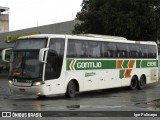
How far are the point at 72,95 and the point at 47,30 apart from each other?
28.8 m

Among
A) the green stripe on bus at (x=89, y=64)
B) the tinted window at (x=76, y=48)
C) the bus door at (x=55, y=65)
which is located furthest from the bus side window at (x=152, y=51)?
the bus door at (x=55, y=65)

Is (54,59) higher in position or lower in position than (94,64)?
higher

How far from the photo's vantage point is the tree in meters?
33.7

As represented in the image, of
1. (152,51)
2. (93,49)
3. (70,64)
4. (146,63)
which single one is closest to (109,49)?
(93,49)

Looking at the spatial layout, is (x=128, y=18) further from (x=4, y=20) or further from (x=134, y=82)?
(x=4, y=20)

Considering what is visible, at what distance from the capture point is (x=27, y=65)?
816 inches

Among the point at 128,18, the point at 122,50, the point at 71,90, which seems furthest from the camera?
the point at 128,18

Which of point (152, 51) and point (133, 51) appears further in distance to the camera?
point (152, 51)

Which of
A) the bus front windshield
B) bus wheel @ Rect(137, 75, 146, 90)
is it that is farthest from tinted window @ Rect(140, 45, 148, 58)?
the bus front windshield

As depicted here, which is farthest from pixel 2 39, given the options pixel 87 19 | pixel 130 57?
pixel 130 57

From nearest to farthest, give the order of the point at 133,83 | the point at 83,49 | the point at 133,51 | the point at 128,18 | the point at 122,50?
the point at 83,49 < the point at 122,50 < the point at 133,51 < the point at 133,83 < the point at 128,18

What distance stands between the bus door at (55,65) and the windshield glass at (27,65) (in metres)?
0.48

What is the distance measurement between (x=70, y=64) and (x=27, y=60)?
8.17 ft

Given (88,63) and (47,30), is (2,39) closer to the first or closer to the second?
(47,30)
